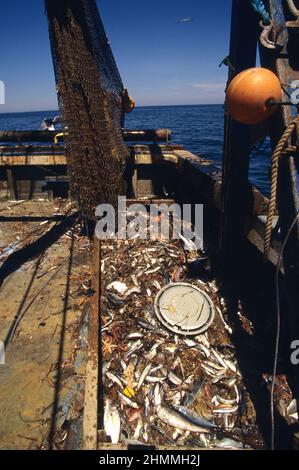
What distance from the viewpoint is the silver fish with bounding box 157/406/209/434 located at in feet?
13.1

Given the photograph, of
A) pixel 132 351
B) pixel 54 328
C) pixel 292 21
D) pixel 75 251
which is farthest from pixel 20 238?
pixel 292 21

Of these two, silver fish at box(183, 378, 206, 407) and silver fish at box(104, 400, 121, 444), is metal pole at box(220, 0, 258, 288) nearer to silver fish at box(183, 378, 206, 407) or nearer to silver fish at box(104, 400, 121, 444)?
silver fish at box(183, 378, 206, 407)

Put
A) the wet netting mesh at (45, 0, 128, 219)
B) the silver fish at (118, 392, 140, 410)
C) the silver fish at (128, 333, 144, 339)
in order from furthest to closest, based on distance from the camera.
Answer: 1. the wet netting mesh at (45, 0, 128, 219)
2. the silver fish at (128, 333, 144, 339)
3. the silver fish at (118, 392, 140, 410)

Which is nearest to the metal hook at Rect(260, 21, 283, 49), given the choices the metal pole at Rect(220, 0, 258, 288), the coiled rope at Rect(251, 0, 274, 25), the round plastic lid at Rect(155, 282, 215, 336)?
the coiled rope at Rect(251, 0, 274, 25)

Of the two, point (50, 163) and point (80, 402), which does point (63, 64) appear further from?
point (80, 402)

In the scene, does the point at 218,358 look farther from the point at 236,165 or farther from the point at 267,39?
the point at 267,39

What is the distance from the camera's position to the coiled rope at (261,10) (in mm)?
3285

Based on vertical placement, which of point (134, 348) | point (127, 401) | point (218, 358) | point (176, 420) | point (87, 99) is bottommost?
point (176, 420)

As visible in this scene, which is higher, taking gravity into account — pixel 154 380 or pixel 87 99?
pixel 87 99

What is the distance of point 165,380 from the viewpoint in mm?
4594

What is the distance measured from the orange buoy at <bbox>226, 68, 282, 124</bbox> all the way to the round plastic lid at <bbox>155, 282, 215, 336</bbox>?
371cm

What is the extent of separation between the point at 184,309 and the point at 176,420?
6.59 ft

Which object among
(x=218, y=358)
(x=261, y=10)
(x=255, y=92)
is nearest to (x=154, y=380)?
(x=218, y=358)

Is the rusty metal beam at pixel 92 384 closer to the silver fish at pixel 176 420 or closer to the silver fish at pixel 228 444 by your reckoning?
the silver fish at pixel 176 420
